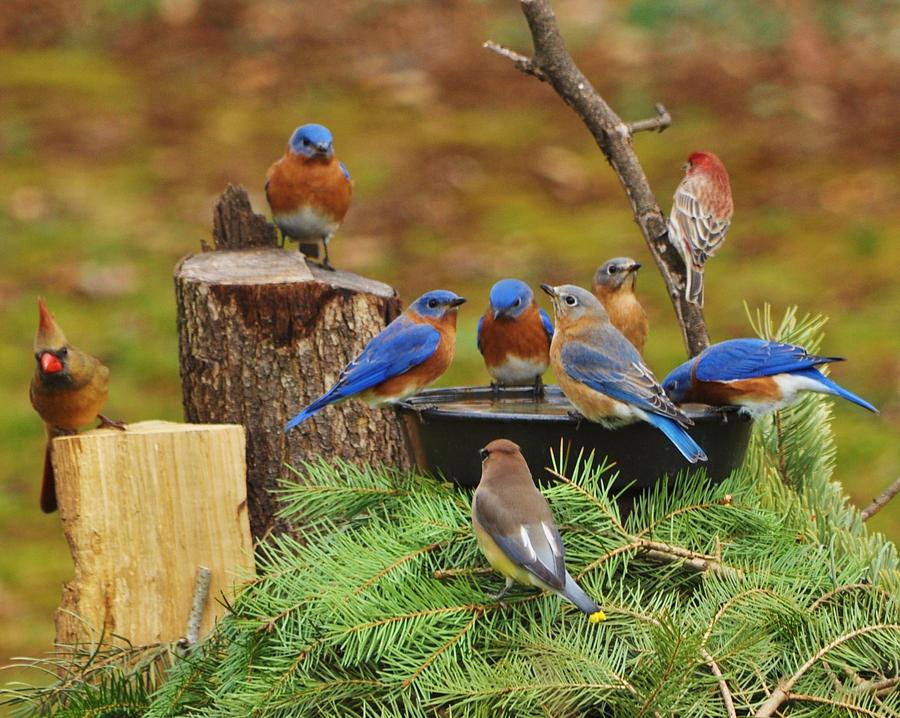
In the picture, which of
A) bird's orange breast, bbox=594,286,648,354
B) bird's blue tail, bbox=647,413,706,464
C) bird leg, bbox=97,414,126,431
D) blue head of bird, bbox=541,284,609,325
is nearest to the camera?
bird's blue tail, bbox=647,413,706,464

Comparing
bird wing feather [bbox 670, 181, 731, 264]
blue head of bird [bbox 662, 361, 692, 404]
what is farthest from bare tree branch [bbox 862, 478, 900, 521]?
bird wing feather [bbox 670, 181, 731, 264]

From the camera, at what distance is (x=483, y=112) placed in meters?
10.7

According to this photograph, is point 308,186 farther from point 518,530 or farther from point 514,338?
point 518,530

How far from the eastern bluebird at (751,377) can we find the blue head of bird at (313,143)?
7.31 feet

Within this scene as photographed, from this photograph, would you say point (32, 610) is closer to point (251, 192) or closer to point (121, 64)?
point (251, 192)

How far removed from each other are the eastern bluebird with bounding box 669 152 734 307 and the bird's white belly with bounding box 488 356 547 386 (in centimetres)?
46

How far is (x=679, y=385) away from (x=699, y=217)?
92 centimetres

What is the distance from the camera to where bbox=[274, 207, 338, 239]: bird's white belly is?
4840mm

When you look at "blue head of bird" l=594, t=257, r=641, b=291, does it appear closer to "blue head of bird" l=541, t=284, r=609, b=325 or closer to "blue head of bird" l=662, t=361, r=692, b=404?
"blue head of bird" l=541, t=284, r=609, b=325

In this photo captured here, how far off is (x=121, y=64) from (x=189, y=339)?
27.4ft

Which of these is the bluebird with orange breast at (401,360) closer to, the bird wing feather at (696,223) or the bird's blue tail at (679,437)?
the bird wing feather at (696,223)

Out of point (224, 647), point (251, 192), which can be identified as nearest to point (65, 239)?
point (251, 192)

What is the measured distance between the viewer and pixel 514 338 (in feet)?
11.5

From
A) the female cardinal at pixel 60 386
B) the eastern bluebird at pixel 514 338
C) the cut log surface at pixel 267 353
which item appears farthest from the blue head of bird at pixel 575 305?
the female cardinal at pixel 60 386
